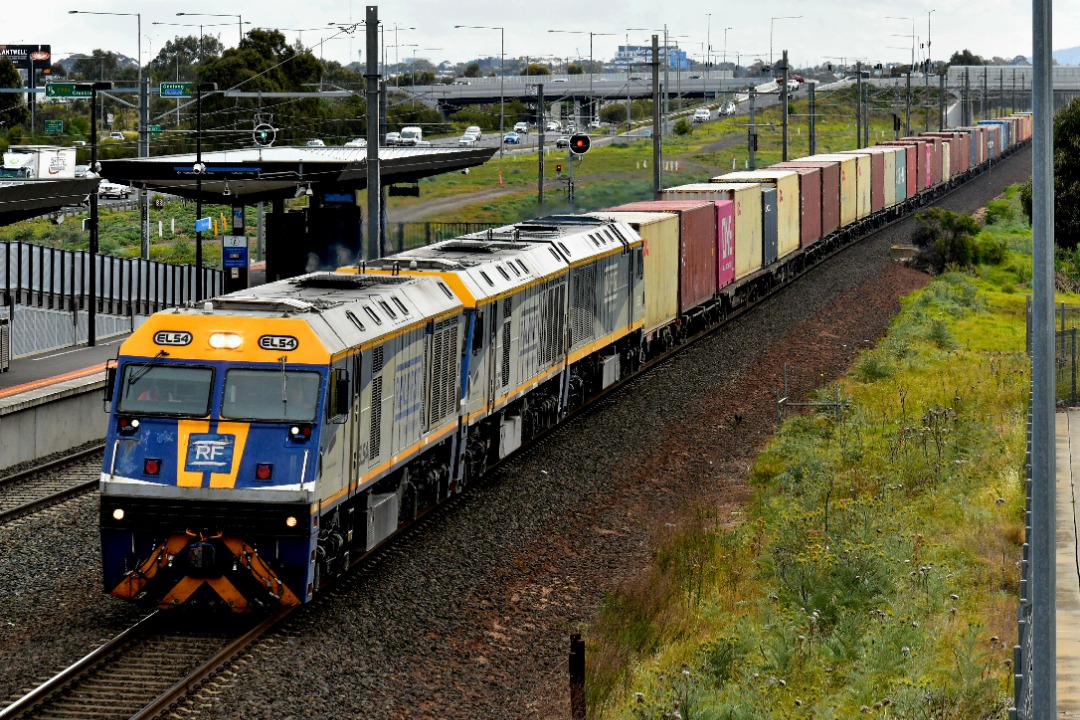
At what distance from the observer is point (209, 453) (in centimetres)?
1709

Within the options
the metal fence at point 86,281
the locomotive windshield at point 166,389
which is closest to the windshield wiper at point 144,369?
the locomotive windshield at point 166,389

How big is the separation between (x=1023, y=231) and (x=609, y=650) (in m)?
59.7

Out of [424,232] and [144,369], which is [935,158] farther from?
[144,369]

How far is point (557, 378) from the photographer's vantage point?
2944cm

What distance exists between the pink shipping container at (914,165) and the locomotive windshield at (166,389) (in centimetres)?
6624

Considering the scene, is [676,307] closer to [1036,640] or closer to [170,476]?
[170,476]

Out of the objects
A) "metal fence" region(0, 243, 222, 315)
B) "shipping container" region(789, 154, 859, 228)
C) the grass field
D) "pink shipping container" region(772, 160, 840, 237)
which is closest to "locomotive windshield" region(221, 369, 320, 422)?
A: the grass field

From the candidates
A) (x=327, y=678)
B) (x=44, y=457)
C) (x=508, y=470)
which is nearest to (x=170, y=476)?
(x=327, y=678)

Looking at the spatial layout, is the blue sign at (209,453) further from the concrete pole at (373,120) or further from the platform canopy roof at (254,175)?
the platform canopy roof at (254,175)

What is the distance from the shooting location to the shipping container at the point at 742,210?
44700mm

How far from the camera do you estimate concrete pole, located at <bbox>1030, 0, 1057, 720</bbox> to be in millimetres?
10094

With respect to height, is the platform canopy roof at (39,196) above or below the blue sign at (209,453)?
above

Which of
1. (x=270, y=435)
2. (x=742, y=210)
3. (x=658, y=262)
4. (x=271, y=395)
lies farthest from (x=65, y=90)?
(x=270, y=435)

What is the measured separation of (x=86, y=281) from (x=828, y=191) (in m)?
29.3
